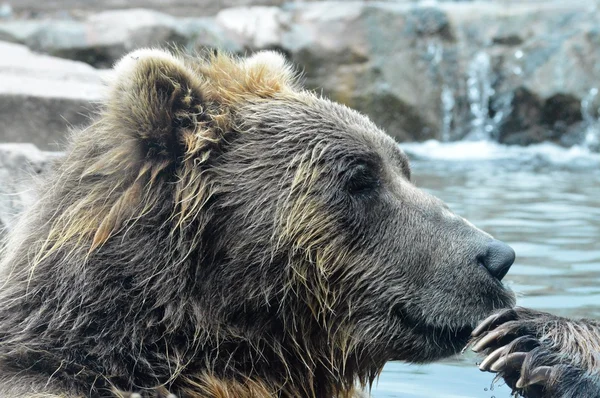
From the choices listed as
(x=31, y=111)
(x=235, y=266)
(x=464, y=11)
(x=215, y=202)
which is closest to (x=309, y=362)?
(x=235, y=266)

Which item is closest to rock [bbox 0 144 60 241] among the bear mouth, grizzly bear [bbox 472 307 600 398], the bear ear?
the bear ear

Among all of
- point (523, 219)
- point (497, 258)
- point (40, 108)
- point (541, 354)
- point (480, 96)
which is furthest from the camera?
point (480, 96)

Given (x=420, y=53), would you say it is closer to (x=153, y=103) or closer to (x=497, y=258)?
(x=497, y=258)

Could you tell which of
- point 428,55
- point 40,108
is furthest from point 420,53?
point 40,108

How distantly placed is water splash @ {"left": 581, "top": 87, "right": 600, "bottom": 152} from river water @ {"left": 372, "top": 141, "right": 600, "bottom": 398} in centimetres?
64

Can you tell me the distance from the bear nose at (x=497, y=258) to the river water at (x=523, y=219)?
2.41 feet

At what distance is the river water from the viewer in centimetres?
537

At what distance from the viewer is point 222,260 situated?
157 inches

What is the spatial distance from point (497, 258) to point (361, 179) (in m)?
0.69

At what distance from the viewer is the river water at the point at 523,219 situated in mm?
5367

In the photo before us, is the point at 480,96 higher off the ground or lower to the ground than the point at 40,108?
higher

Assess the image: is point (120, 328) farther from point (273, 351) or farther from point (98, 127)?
point (98, 127)

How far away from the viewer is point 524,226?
897 cm

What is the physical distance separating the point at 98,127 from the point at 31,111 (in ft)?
14.9
